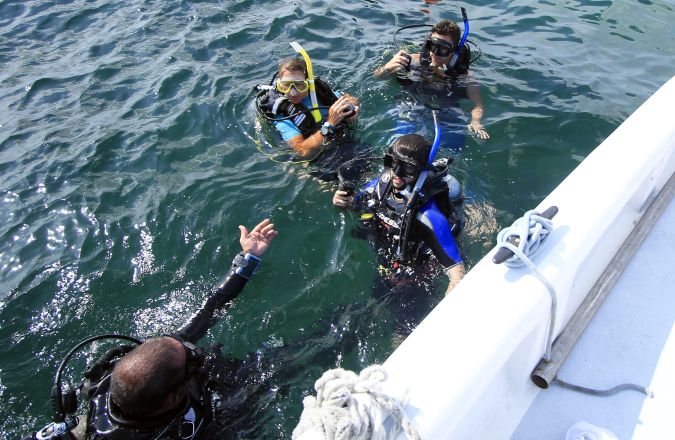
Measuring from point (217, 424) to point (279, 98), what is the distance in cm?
349

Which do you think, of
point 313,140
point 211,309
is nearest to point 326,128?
point 313,140

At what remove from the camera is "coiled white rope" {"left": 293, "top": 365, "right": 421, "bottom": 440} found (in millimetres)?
1714

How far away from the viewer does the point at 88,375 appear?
279 centimetres

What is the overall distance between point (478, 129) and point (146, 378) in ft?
14.7

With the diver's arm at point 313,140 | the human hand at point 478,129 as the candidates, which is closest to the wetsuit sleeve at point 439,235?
the diver's arm at point 313,140

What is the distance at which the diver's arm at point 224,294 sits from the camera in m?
3.35

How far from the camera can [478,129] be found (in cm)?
571

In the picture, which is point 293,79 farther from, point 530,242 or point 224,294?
point 530,242

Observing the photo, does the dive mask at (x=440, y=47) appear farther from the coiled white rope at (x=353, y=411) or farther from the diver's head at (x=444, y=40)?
the coiled white rope at (x=353, y=411)

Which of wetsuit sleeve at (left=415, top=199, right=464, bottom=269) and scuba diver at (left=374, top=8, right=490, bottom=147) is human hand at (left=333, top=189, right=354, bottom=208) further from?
scuba diver at (left=374, top=8, right=490, bottom=147)

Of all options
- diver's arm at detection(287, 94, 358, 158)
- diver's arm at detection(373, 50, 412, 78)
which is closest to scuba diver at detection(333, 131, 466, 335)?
diver's arm at detection(287, 94, 358, 158)

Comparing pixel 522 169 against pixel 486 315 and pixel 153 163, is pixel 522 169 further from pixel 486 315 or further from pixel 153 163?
pixel 153 163

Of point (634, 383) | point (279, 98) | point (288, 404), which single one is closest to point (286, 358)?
point (288, 404)

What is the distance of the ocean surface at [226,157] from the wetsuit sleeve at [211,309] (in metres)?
0.47
